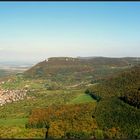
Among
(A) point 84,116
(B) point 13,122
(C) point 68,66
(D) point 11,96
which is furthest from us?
(C) point 68,66

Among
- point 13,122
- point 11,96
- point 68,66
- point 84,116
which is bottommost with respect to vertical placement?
point 11,96

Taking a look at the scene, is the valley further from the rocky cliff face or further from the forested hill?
the forested hill

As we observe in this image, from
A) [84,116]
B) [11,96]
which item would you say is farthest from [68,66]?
[84,116]

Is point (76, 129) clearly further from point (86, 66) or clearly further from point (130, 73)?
point (86, 66)

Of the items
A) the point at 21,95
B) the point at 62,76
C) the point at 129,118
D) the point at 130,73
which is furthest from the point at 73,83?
the point at 129,118

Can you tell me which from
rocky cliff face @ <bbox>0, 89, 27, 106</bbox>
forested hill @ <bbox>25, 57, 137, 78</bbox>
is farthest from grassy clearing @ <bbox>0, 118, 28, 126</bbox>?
forested hill @ <bbox>25, 57, 137, 78</bbox>

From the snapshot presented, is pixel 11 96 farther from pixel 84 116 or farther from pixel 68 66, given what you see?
pixel 68 66

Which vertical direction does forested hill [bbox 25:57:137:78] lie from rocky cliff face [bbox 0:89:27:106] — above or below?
above

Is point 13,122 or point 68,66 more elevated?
point 68,66

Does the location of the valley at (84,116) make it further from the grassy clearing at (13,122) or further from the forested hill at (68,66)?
the forested hill at (68,66)
